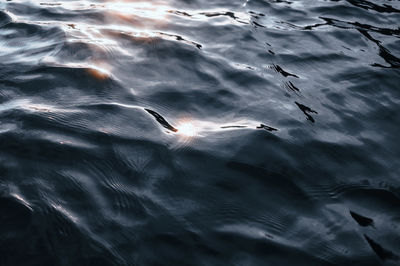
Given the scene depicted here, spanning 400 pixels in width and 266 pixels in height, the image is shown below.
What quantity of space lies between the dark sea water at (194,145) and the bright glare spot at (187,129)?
0.04 feet

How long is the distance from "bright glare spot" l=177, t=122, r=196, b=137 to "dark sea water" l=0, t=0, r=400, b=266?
1cm

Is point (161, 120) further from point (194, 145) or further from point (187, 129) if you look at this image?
point (194, 145)

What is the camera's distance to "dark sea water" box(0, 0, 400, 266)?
6.56 feet

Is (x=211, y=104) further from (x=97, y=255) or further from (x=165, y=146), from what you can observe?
(x=97, y=255)

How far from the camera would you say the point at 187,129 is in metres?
2.90

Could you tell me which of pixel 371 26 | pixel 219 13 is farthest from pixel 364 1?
pixel 219 13

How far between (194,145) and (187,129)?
0.71 feet

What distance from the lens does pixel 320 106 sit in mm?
3289

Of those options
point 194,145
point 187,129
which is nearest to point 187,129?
point 187,129

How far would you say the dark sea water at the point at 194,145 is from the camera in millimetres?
1998

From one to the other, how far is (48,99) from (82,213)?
1347 mm

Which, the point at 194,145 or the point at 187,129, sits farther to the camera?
the point at 187,129

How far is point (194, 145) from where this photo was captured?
273cm

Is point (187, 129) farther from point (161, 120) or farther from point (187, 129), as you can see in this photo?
point (161, 120)
